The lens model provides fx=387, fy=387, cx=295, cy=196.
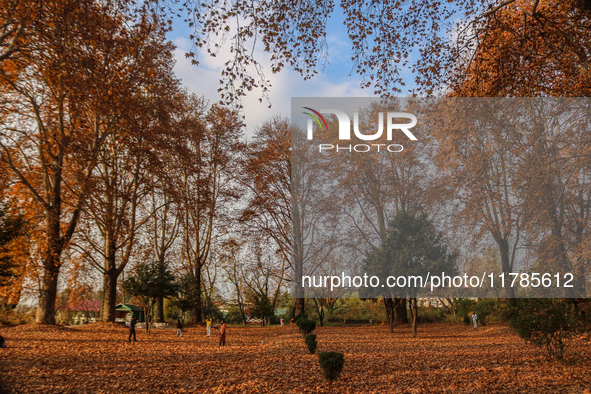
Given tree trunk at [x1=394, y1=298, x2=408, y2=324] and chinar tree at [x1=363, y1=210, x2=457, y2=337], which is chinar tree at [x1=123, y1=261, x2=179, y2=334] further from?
tree trunk at [x1=394, y1=298, x2=408, y2=324]

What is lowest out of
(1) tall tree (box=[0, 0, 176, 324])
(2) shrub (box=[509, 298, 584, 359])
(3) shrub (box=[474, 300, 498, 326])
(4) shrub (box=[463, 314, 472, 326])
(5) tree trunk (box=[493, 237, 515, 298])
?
(4) shrub (box=[463, 314, 472, 326])

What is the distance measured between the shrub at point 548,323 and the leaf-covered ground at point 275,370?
1.56 ft

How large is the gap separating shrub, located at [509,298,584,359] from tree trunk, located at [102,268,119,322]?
18867 millimetres

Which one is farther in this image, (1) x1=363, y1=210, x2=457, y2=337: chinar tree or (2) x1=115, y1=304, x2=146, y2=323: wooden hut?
(2) x1=115, y1=304, x2=146, y2=323: wooden hut

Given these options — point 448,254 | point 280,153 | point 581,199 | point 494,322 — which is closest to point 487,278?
point 448,254

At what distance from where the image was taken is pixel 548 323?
8.85 m

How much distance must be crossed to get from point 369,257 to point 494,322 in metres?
13.8

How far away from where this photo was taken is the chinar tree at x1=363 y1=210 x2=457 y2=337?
16.2 meters

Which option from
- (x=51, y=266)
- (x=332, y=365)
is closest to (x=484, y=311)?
(x=332, y=365)

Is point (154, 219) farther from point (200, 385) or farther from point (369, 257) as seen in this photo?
point (200, 385)

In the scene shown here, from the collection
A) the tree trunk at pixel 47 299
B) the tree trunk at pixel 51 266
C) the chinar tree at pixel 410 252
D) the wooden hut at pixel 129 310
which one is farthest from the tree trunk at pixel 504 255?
the wooden hut at pixel 129 310

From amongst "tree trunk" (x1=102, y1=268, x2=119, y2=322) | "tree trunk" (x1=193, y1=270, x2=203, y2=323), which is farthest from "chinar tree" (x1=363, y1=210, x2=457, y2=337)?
"tree trunk" (x1=193, y1=270, x2=203, y2=323)

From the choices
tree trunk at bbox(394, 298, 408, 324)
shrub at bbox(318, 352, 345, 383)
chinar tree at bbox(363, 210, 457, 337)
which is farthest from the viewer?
tree trunk at bbox(394, 298, 408, 324)

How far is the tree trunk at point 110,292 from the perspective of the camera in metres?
20.6
